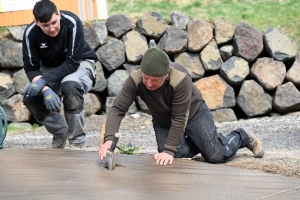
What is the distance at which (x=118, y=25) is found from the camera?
29.8 ft

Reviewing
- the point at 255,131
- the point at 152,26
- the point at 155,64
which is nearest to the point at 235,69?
the point at 152,26

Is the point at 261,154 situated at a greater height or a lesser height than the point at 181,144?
lesser

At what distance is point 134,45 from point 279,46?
2158mm

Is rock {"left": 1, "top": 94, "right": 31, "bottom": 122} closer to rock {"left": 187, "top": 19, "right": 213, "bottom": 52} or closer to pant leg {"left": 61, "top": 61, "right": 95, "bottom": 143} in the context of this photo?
rock {"left": 187, "top": 19, "right": 213, "bottom": 52}

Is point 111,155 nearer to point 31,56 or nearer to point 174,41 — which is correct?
point 31,56

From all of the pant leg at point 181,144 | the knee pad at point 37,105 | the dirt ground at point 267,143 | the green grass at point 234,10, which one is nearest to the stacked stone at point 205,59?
the dirt ground at point 267,143

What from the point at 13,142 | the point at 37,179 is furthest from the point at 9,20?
the point at 37,179

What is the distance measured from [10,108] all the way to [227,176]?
5.53 metres

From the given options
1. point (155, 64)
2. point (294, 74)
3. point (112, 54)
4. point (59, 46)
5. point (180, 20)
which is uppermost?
point (155, 64)

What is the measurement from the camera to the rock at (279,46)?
905 cm

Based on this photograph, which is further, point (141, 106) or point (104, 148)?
point (141, 106)

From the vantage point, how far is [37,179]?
3.76m

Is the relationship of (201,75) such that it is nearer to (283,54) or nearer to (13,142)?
(283,54)

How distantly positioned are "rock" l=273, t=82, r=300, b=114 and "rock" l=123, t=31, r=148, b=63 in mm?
2086
